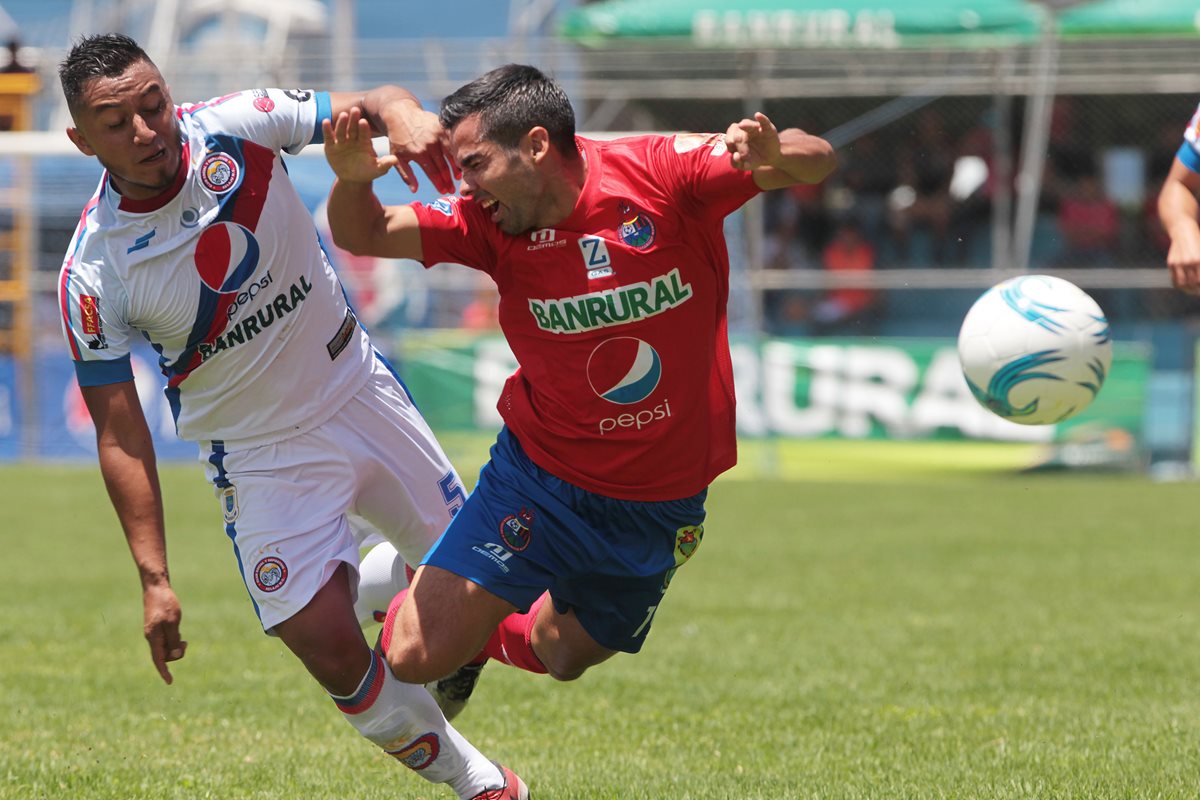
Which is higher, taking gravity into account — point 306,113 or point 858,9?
point 306,113

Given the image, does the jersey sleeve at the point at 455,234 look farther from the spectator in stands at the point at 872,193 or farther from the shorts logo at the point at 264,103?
the spectator in stands at the point at 872,193

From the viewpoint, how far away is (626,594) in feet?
15.6

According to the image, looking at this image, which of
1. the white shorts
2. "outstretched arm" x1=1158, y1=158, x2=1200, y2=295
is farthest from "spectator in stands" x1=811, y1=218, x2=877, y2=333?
the white shorts

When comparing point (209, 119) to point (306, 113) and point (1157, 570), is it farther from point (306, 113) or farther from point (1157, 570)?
point (1157, 570)

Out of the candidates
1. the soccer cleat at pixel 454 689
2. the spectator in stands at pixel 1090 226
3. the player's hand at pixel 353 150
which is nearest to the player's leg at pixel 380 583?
the soccer cleat at pixel 454 689

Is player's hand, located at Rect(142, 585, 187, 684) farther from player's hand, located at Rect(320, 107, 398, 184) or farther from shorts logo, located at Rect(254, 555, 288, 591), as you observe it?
player's hand, located at Rect(320, 107, 398, 184)

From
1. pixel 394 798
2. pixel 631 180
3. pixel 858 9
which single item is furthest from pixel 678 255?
pixel 858 9

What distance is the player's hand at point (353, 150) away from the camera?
13.9 ft

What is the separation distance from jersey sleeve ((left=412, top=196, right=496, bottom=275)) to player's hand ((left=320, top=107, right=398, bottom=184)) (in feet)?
0.89

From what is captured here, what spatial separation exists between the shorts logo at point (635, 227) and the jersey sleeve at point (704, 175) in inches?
5.2

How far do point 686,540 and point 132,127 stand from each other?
209 centimetres

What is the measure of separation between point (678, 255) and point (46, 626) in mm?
5459

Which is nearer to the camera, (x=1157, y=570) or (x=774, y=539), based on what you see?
(x=1157, y=570)

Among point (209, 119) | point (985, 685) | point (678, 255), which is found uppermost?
point (209, 119)
